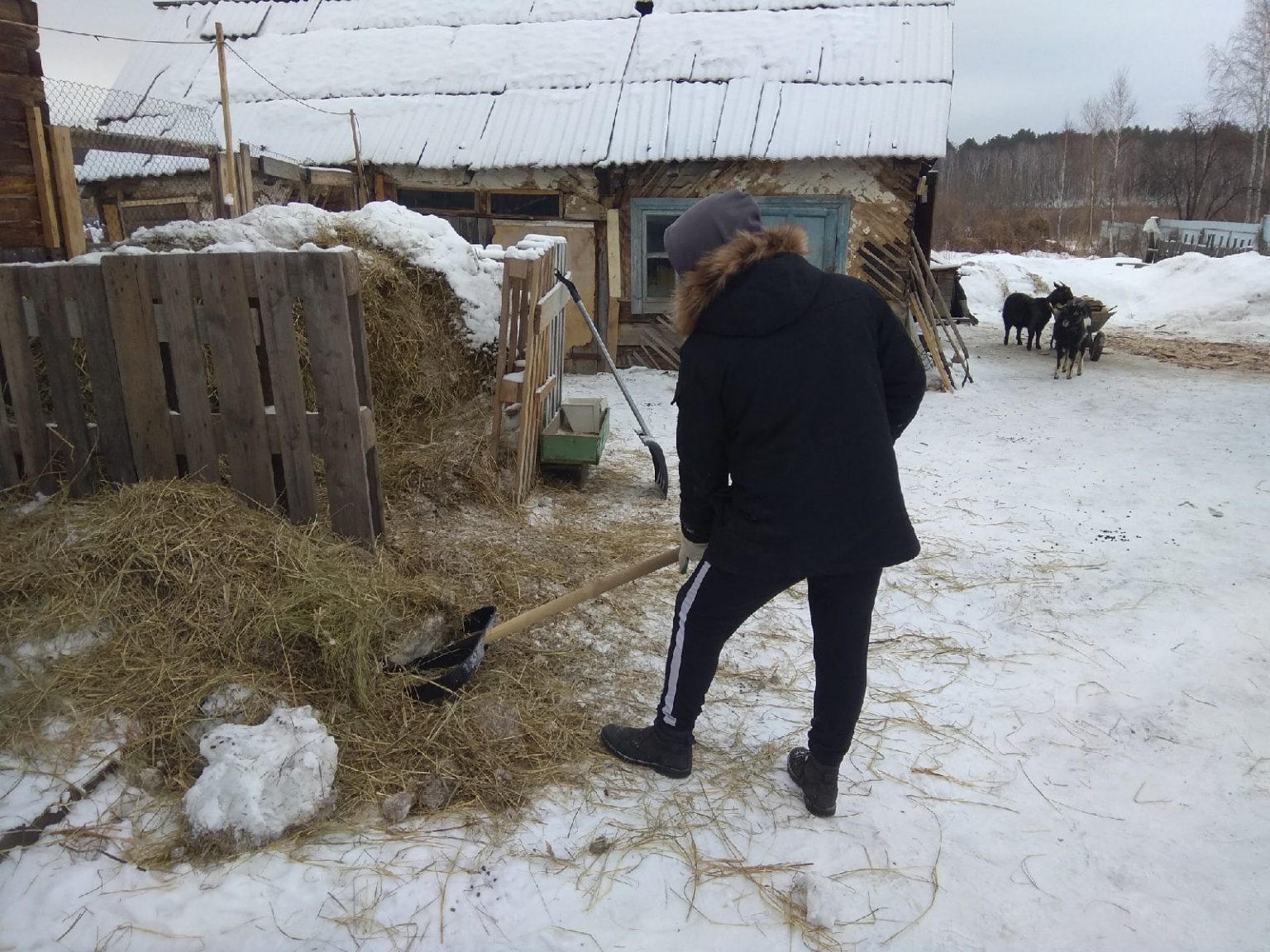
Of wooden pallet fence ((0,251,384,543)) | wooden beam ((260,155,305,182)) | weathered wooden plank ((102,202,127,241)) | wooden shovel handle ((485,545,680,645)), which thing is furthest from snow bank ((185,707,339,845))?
weathered wooden plank ((102,202,127,241))

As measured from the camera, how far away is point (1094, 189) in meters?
35.3

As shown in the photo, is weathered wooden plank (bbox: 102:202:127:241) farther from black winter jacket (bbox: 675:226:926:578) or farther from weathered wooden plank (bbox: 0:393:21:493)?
black winter jacket (bbox: 675:226:926:578)

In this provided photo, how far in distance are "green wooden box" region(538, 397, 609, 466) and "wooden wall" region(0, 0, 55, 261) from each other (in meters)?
3.10

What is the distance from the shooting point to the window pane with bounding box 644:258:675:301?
11.0 m

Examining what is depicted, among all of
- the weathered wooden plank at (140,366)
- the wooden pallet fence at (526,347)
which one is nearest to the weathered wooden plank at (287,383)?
the weathered wooden plank at (140,366)

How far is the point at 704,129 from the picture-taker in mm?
10352

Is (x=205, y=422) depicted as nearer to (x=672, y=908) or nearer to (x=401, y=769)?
(x=401, y=769)

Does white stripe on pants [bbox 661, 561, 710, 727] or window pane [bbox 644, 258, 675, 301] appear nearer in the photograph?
white stripe on pants [bbox 661, 561, 710, 727]

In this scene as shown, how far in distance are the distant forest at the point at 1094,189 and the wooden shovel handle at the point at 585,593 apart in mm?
15814

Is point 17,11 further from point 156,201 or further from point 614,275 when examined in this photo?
point 156,201

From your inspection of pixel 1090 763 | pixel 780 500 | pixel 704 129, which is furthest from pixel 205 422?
pixel 704 129

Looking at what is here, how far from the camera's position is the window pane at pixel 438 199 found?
1108 centimetres

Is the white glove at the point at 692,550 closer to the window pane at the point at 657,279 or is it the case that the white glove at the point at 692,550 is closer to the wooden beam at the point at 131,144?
the wooden beam at the point at 131,144

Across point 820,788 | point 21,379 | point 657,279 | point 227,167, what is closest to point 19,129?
point 21,379
